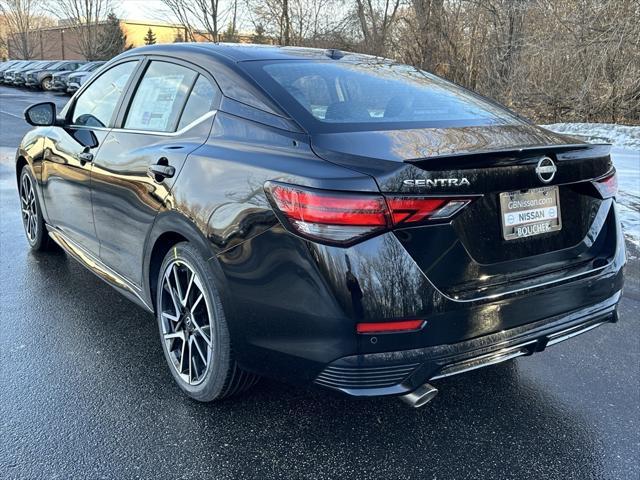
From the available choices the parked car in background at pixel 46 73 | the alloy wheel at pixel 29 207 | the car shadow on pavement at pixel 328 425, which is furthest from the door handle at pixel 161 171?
the parked car in background at pixel 46 73

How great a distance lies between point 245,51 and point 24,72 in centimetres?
3785

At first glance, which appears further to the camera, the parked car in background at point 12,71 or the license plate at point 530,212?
the parked car in background at point 12,71

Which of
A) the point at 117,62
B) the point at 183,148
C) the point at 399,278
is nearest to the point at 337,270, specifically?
the point at 399,278

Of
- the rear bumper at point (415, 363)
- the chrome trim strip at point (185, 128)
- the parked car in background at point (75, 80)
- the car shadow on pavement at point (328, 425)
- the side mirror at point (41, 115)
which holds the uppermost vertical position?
Result: the parked car in background at point (75, 80)

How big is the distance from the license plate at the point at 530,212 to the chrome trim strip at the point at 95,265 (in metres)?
1.90

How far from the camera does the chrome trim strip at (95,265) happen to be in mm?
3293

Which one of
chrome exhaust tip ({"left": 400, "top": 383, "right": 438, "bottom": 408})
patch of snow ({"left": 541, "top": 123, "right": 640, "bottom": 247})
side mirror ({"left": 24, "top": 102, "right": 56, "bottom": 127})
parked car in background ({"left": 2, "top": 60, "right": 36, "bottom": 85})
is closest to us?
chrome exhaust tip ({"left": 400, "top": 383, "right": 438, "bottom": 408})

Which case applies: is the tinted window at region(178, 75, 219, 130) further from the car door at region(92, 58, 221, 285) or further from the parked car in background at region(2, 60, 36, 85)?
the parked car in background at region(2, 60, 36, 85)

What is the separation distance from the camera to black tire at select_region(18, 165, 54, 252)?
4.78 m

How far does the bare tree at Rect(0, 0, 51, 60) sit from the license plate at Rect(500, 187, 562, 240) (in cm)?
6590

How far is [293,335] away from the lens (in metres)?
2.25

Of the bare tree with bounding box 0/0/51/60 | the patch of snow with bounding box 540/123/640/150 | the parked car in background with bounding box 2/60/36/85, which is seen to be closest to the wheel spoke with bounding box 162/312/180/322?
the patch of snow with bounding box 540/123/640/150

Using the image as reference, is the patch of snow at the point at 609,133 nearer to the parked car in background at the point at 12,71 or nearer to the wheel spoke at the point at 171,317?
the wheel spoke at the point at 171,317

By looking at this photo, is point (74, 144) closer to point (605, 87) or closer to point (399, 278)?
point (399, 278)
